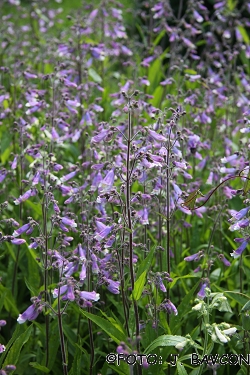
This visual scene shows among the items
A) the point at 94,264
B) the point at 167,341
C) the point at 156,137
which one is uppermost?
the point at 156,137

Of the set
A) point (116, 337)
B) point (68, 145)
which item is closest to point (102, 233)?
point (116, 337)

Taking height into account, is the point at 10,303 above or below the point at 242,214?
below

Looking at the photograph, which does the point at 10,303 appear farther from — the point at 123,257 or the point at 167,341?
the point at 167,341

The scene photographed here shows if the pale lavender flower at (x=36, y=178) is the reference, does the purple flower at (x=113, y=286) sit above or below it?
below

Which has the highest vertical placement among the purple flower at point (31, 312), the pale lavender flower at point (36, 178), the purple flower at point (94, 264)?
the pale lavender flower at point (36, 178)

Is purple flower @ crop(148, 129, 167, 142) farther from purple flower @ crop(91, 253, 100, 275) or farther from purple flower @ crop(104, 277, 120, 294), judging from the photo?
purple flower @ crop(104, 277, 120, 294)

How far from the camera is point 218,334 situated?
10.7 ft

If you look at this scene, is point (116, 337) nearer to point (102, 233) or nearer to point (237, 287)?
point (102, 233)

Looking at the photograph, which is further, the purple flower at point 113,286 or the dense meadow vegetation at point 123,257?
the purple flower at point 113,286

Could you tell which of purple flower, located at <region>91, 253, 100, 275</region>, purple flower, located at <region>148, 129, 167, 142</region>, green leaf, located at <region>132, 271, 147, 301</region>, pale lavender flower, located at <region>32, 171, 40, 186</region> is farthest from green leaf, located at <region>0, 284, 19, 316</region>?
purple flower, located at <region>148, 129, 167, 142</region>

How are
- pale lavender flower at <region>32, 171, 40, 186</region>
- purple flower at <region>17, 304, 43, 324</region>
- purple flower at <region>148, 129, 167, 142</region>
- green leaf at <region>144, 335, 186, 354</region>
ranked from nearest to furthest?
green leaf at <region>144, 335, 186, 354</region>
purple flower at <region>17, 304, 43, 324</region>
purple flower at <region>148, 129, 167, 142</region>
pale lavender flower at <region>32, 171, 40, 186</region>

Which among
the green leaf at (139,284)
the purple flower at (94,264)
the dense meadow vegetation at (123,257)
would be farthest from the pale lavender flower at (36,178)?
the green leaf at (139,284)

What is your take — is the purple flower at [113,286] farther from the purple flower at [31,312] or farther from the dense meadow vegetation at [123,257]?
the purple flower at [31,312]

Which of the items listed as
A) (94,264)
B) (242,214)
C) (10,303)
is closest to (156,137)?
(242,214)
